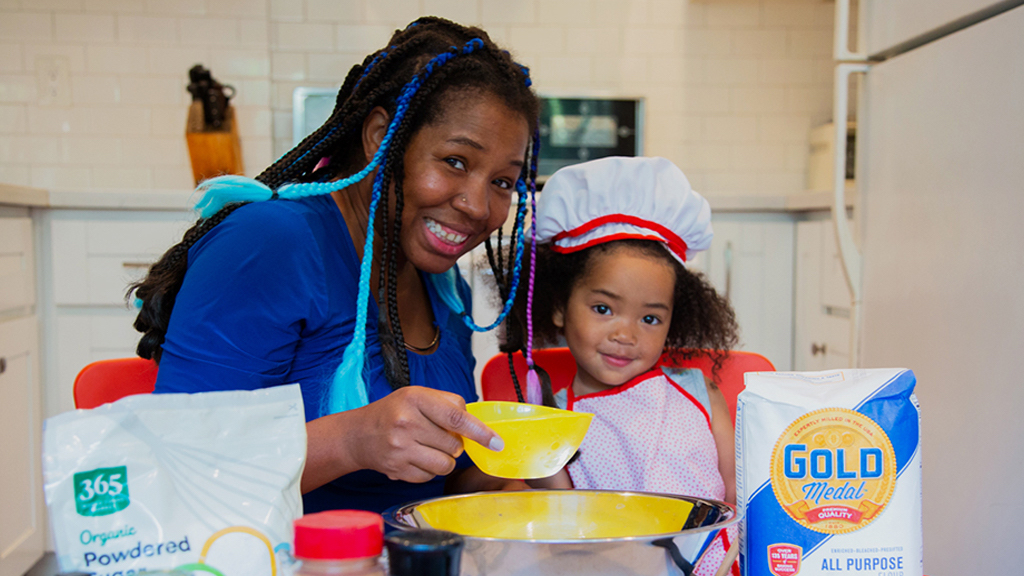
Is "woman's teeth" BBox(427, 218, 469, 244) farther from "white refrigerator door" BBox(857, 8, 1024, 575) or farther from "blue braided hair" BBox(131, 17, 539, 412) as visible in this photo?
"white refrigerator door" BBox(857, 8, 1024, 575)

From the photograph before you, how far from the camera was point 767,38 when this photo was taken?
114 inches

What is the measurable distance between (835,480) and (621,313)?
0.67 m

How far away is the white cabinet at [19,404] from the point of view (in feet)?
6.07

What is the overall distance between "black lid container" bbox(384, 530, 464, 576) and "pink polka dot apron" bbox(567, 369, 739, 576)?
778 millimetres

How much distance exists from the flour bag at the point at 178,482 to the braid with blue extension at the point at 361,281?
0.41 metres

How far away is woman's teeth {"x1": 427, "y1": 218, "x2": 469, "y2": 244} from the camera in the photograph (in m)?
0.95

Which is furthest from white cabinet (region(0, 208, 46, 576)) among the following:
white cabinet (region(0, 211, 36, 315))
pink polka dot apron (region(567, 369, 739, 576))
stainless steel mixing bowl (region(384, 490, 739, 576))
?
stainless steel mixing bowl (region(384, 490, 739, 576))

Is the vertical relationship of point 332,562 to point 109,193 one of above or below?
below

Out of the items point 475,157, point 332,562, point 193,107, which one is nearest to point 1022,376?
point 475,157

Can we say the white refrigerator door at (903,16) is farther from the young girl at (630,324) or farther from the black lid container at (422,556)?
the black lid container at (422,556)

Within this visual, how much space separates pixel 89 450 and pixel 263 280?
45 centimetres

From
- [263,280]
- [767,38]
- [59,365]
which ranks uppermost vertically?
[767,38]

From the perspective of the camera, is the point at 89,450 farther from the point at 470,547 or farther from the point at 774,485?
the point at 774,485

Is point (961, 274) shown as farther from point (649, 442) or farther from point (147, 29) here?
point (147, 29)
